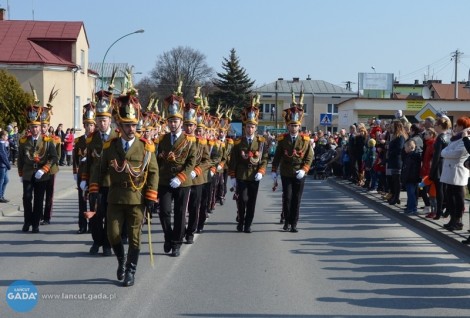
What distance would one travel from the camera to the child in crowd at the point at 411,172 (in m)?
14.7

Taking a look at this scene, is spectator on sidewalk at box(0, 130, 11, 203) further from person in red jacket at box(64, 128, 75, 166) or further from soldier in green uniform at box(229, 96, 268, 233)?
person in red jacket at box(64, 128, 75, 166)

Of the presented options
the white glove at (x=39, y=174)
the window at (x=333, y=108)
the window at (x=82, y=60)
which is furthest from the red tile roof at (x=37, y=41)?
the window at (x=333, y=108)

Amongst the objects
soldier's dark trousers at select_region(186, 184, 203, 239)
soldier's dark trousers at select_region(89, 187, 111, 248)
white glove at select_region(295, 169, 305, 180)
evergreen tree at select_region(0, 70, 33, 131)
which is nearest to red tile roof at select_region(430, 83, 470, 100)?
evergreen tree at select_region(0, 70, 33, 131)

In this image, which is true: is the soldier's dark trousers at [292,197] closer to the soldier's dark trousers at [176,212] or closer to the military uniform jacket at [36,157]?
the soldier's dark trousers at [176,212]

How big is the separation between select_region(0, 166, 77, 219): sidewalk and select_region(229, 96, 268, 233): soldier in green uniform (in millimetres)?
5409

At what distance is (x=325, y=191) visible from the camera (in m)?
23.0

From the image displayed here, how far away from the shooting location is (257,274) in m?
8.98

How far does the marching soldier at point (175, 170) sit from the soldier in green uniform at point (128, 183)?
1722 mm

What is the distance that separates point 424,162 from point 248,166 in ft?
13.2

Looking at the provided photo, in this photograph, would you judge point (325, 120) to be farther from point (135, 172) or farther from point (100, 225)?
point (135, 172)

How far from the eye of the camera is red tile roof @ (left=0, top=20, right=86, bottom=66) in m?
42.8

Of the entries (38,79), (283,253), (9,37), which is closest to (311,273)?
(283,253)

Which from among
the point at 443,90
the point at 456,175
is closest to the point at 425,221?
the point at 456,175

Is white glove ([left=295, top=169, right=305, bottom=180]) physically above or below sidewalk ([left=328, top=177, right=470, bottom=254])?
above
